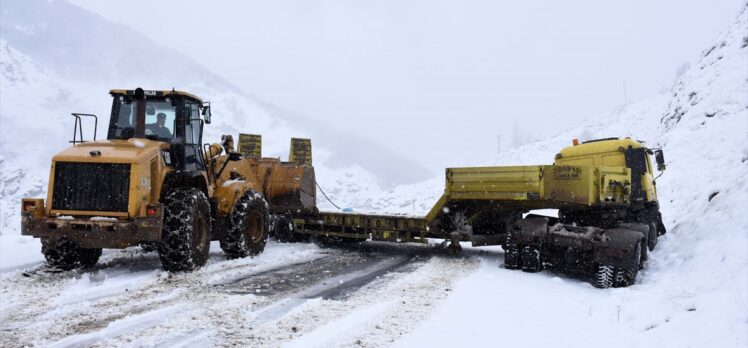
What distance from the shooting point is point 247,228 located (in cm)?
948

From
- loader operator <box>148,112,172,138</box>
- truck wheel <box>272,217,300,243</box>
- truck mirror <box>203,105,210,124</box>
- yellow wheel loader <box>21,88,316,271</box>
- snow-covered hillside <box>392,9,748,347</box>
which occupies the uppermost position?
truck mirror <box>203,105,210,124</box>

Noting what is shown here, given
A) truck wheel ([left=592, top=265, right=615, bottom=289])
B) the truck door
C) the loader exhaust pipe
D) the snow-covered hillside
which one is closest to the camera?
the snow-covered hillside

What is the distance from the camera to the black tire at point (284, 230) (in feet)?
41.8

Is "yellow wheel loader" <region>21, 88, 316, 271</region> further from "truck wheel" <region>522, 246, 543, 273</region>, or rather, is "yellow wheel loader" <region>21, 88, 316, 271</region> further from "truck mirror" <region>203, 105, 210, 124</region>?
"truck wheel" <region>522, 246, 543, 273</region>

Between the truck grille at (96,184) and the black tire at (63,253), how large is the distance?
24.2 inches

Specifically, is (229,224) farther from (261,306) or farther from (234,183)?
(261,306)

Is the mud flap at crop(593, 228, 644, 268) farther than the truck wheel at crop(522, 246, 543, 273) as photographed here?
No

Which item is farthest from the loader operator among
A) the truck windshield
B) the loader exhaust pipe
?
the loader exhaust pipe

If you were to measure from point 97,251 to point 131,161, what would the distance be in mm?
2049

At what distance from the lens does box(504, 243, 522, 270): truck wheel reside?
30.2ft

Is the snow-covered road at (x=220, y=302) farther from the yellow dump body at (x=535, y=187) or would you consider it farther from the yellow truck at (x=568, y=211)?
the yellow dump body at (x=535, y=187)

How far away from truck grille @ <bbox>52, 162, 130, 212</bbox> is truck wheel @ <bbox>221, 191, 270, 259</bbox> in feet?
7.91

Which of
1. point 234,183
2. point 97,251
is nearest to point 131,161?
point 97,251

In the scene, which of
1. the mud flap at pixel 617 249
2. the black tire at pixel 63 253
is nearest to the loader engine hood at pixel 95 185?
the black tire at pixel 63 253
